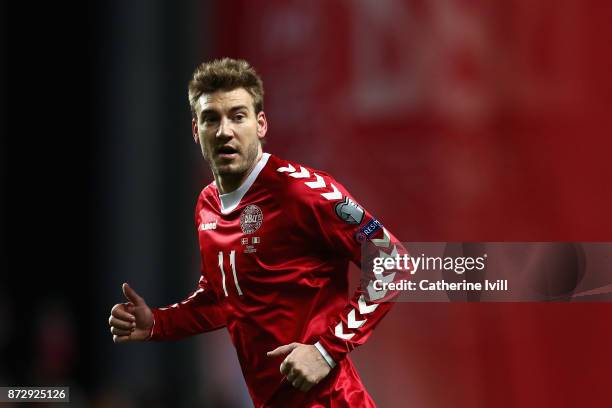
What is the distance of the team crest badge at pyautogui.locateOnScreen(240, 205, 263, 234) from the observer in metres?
3.91

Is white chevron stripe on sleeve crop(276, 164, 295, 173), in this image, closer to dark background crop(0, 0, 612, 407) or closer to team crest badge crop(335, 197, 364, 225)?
team crest badge crop(335, 197, 364, 225)

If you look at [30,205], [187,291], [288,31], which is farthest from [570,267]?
[30,205]

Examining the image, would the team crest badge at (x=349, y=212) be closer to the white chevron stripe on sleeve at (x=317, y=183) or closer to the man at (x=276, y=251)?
the man at (x=276, y=251)

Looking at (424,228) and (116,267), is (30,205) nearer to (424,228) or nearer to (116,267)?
(116,267)

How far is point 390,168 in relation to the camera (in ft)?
26.3

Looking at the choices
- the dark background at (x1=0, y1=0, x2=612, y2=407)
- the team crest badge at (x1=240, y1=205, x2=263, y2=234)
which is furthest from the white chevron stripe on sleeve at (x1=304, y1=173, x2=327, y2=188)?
the dark background at (x1=0, y1=0, x2=612, y2=407)

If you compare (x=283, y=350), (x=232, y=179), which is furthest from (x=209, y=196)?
(x=283, y=350)

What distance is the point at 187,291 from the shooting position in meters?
10.2

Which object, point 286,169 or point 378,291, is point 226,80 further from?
point 378,291

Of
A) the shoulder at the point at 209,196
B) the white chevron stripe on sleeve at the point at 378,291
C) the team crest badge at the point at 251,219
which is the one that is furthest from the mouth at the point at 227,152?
the white chevron stripe on sleeve at the point at 378,291

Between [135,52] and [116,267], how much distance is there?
2.56m

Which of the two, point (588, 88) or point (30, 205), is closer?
point (588, 88)

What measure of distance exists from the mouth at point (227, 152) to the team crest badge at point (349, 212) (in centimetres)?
51

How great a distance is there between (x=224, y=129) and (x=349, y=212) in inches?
25.5
